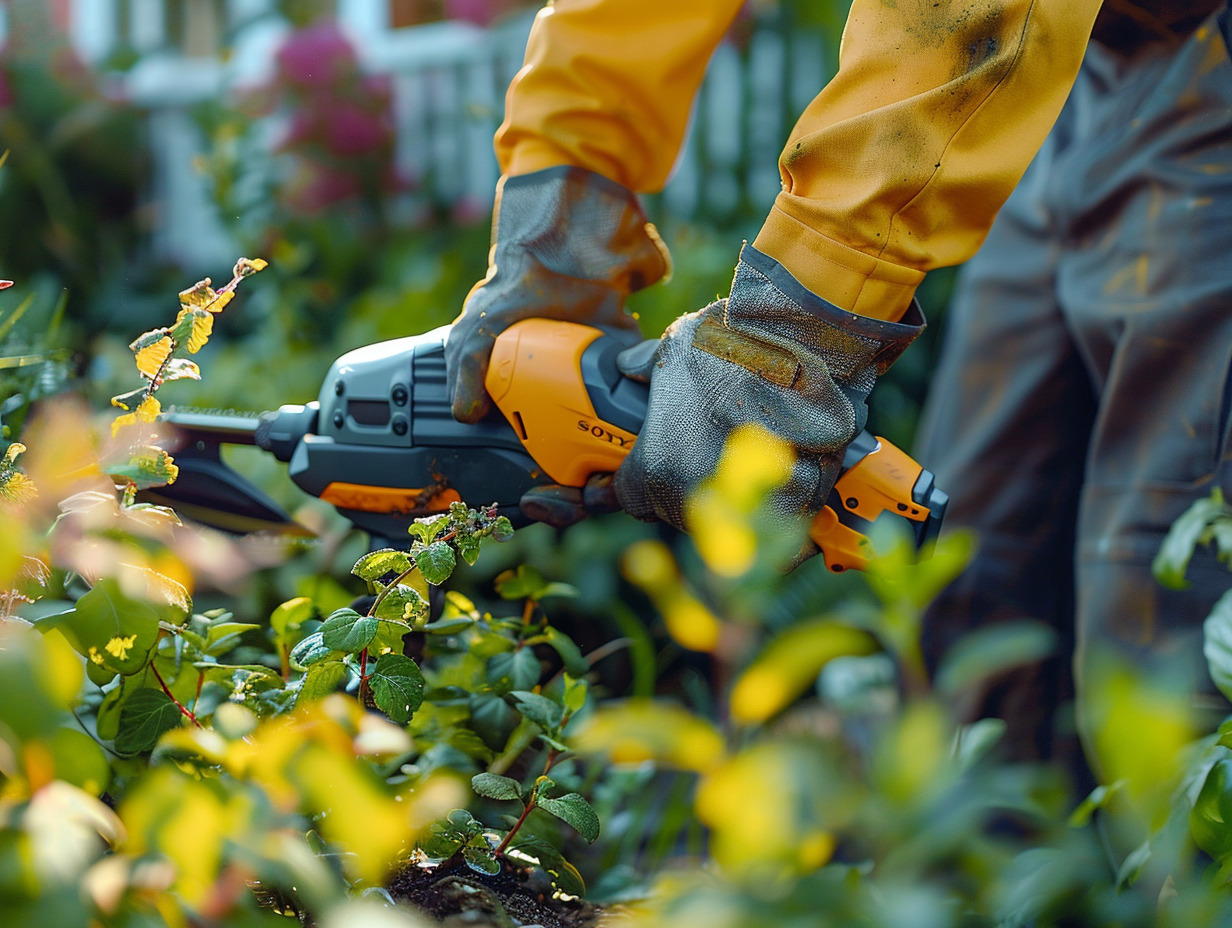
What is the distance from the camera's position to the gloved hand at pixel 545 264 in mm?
1457

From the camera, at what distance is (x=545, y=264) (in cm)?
151

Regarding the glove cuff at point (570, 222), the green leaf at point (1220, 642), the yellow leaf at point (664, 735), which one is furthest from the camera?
the glove cuff at point (570, 222)

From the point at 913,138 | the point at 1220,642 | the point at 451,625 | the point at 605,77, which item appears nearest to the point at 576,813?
the point at 451,625

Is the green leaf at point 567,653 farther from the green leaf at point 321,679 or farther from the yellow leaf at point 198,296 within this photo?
the yellow leaf at point 198,296

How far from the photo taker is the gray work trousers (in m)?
1.74

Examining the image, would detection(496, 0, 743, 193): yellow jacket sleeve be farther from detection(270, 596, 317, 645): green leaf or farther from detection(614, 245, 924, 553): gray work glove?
detection(270, 596, 317, 645): green leaf

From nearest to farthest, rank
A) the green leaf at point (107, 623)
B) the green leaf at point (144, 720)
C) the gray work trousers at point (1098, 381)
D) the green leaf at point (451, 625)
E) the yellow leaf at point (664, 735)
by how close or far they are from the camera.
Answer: the yellow leaf at point (664, 735) < the green leaf at point (107, 623) < the green leaf at point (144, 720) < the green leaf at point (451, 625) < the gray work trousers at point (1098, 381)

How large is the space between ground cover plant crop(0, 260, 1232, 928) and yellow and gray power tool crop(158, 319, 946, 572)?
80 mm

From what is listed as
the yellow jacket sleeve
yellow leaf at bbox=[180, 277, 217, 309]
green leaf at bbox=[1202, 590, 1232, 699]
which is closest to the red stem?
yellow leaf at bbox=[180, 277, 217, 309]

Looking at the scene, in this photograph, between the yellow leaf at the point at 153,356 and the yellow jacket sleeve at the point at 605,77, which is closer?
the yellow leaf at the point at 153,356

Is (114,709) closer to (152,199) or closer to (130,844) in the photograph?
(130,844)

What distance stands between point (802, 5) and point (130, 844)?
159 inches

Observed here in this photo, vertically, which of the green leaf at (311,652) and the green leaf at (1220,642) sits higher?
the green leaf at (311,652)

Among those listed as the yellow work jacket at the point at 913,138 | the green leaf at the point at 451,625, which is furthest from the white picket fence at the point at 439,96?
the green leaf at the point at 451,625
